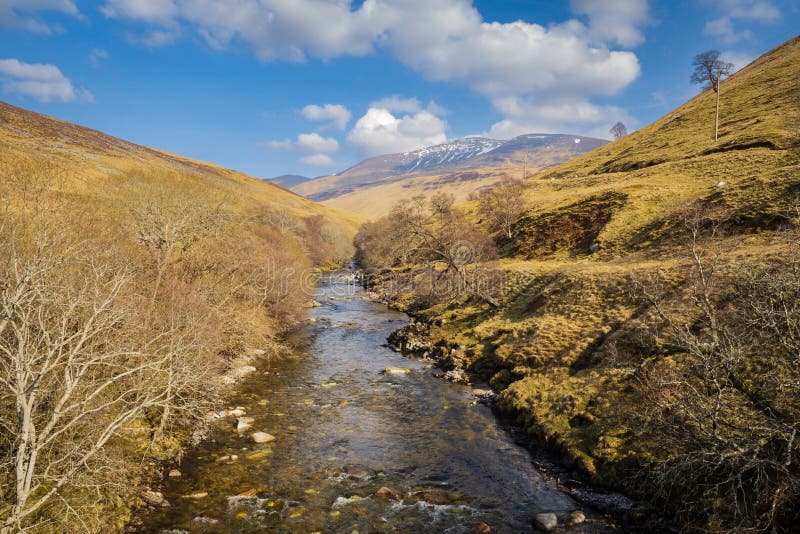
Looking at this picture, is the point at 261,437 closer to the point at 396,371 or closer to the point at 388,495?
the point at 388,495

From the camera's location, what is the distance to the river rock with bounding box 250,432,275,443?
20484 mm

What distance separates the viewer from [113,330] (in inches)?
669

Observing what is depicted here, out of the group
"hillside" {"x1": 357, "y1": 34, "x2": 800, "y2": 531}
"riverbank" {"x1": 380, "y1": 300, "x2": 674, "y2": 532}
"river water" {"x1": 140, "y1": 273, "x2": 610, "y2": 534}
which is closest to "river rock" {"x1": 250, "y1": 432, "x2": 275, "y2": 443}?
"river water" {"x1": 140, "y1": 273, "x2": 610, "y2": 534}

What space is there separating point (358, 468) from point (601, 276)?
88.7 feet

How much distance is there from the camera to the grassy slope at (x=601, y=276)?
21.1 m

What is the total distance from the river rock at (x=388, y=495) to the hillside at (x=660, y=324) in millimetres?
8217

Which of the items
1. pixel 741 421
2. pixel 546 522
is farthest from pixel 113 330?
pixel 741 421

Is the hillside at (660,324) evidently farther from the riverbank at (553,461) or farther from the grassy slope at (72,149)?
the grassy slope at (72,149)

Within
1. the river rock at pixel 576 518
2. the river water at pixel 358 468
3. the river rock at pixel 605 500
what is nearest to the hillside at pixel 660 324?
the river rock at pixel 605 500

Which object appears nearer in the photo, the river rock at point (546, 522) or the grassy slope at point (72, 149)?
the river rock at point (546, 522)

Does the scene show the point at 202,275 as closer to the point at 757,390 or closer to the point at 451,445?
the point at 451,445

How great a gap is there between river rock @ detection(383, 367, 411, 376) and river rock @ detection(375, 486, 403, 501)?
15.0 m

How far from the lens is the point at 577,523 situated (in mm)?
14594

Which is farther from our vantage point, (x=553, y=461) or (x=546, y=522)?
(x=553, y=461)
